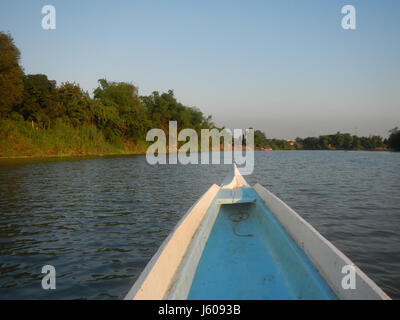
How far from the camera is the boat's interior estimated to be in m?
2.48

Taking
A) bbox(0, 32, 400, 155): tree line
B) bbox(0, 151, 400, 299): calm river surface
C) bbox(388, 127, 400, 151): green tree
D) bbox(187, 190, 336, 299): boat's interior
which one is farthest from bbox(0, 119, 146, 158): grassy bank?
bbox(388, 127, 400, 151): green tree

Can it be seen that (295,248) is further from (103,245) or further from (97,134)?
(97,134)

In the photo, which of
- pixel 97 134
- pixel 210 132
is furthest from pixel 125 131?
pixel 210 132

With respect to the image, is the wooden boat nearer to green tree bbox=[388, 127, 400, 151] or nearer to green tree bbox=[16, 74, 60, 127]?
green tree bbox=[16, 74, 60, 127]

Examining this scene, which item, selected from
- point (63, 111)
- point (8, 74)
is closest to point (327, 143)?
point (63, 111)

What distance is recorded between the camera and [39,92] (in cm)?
2770

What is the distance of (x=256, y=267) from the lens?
3.04 meters

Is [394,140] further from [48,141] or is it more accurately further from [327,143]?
[48,141]

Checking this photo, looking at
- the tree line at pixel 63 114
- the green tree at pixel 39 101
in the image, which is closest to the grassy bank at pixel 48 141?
the tree line at pixel 63 114

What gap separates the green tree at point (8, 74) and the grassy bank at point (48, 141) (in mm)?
1702

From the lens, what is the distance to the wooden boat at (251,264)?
6.89 feet

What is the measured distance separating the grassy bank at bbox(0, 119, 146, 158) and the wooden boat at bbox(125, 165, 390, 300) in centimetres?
2500

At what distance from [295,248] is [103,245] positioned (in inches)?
127
